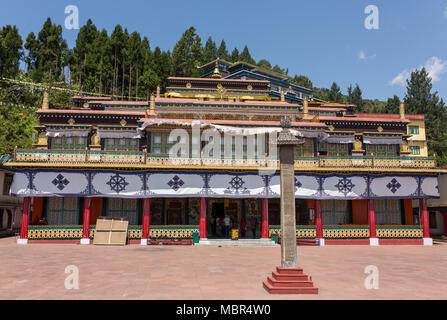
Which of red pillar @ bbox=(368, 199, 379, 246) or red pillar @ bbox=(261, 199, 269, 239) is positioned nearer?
red pillar @ bbox=(261, 199, 269, 239)

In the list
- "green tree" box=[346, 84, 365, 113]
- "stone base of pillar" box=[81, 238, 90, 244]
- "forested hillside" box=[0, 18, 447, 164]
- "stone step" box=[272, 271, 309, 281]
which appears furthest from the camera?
"green tree" box=[346, 84, 365, 113]

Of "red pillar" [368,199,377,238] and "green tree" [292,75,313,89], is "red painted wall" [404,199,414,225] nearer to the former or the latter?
"red pillar" [368,199,377,238]

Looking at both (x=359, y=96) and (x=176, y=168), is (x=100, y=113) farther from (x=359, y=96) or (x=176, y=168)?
(x=359, y=96)

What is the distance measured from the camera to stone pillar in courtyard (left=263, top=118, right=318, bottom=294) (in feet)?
30.6

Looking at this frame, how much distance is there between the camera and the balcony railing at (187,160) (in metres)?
22.4

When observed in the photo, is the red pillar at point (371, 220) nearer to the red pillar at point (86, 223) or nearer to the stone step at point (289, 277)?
the stone step at point (289, 277)

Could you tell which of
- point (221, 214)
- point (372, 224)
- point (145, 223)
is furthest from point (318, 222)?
point (145, 223)

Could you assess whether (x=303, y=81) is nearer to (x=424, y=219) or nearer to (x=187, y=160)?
(x=424, y=219)

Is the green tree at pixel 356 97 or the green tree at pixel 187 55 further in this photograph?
the green tree at pixel 356 97

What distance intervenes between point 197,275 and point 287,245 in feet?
11.6

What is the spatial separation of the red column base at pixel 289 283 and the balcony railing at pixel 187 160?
46.4ft

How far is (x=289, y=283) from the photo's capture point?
9359mm

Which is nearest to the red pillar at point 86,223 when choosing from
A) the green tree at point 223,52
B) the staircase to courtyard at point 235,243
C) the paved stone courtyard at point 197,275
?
the paved stone courtyard at point 197,275

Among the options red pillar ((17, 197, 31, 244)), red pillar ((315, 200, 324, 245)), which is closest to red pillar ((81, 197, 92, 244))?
red pillar ((17, 197, 31, 244))
